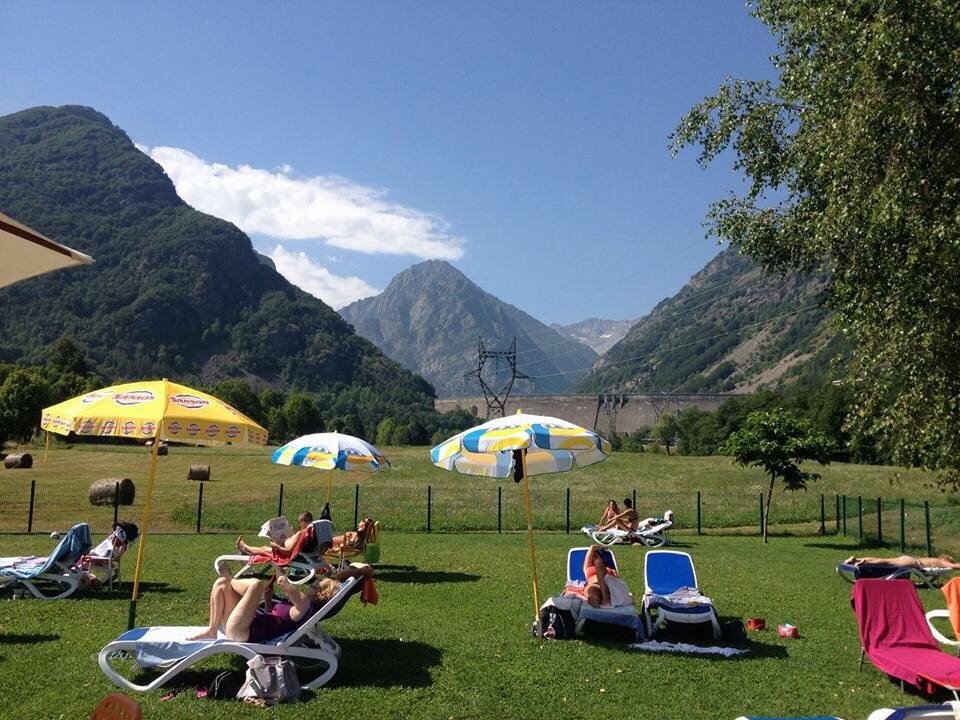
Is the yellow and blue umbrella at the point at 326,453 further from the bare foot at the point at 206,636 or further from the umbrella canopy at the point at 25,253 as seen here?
the umbrella canopy at the point at 25,253

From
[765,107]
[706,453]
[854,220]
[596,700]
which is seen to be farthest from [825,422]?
[596,700]

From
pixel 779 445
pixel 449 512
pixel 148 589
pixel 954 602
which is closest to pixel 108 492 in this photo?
pixel 449 512

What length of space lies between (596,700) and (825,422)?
78.2 meters

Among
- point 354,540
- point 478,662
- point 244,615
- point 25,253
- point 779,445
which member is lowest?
point 478,662

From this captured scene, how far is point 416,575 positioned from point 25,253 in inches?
394

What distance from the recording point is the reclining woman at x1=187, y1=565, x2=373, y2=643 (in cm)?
720

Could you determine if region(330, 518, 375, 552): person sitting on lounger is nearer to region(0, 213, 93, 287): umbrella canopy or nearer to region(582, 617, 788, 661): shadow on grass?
region(582, 617, 788, 661): shadow on grass

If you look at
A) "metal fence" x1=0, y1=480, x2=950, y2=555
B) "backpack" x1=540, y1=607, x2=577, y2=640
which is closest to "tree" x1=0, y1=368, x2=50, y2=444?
"metal fence" x1=0, y1=480, x2=950, y2=555

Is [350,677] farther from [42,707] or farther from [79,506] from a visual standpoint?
[79,506]

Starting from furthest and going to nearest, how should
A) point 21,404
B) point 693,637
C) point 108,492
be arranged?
point 21,404
point 108,492
point 693,637

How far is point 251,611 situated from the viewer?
7199mm

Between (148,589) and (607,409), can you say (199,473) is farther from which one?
(607,409)

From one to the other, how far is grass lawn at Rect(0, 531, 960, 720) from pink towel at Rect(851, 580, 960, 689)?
29 cm

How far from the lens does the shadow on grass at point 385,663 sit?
7.29 m
